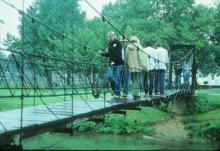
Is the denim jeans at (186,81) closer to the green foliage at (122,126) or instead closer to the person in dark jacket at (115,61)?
the green foliage at (122,126)

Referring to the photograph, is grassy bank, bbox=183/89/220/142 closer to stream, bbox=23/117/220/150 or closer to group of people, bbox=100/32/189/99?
stream, bbox=23/117/220/150

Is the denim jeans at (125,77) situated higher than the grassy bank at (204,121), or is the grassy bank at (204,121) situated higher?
the denim jeans at (125,77)

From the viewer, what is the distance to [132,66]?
32.0 feet

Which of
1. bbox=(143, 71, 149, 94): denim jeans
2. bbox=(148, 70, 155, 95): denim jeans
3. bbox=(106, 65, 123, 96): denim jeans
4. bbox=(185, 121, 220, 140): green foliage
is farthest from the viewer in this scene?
bbox=(185, 121, 220, 140): green foliage

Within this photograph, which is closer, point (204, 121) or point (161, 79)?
point (161, 79)

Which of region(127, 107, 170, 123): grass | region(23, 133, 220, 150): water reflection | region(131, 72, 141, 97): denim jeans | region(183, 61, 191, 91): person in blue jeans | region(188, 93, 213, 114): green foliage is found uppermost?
region(183, 61, 191, 91): person in blue jeans

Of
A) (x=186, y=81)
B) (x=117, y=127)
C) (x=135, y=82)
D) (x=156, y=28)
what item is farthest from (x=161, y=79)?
(x=156, y=28)

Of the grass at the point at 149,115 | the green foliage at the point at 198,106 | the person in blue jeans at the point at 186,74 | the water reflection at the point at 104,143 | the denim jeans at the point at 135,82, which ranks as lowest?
the water reflection at the point at 104,143

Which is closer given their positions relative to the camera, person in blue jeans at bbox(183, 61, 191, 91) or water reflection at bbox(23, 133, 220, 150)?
A: water reflection at bbox(23, 133, 220, 150)

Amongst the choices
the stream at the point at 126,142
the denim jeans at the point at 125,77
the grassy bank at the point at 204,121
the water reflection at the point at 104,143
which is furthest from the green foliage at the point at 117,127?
the denim jeans at the point at 125,77

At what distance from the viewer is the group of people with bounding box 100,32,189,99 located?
9094mm

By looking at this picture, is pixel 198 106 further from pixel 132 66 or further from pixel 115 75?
pixel 115 75

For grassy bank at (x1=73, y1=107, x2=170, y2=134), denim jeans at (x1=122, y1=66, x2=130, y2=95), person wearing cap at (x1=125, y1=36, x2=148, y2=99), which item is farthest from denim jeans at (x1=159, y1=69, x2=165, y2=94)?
grassy bank at (x1=73, y1=107, x2=170, y2=134)

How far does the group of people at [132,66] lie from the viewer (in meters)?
9.09
